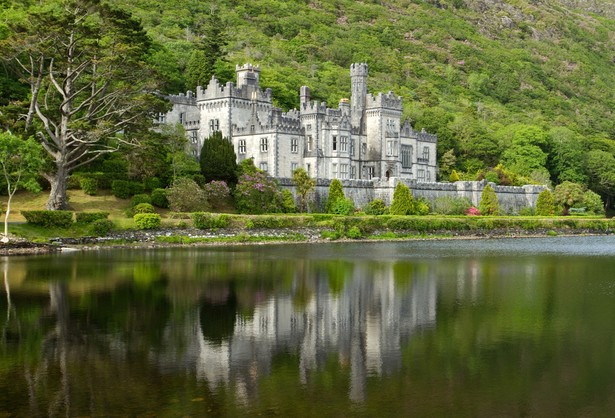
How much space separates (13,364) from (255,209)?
1731 inches

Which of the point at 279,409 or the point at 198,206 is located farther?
the point at 198,206

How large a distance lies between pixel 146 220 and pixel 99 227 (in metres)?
3.15

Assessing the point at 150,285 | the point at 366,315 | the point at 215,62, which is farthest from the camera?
the point at 215,62

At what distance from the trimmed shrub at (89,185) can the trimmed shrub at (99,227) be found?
7839mm

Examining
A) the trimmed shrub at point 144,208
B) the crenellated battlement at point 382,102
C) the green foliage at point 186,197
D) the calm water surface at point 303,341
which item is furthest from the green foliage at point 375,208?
the calm water surface at point 303,341

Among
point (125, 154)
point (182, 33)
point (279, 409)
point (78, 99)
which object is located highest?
point (182, 33)

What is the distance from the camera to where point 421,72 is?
155000mm

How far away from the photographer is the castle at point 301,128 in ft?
237

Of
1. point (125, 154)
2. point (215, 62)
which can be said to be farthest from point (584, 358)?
point (215, 62)

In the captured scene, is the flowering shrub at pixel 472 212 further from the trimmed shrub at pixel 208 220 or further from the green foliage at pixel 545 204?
the trimmed shrub at pixel 208 220

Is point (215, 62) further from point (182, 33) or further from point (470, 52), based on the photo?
point (470, 52)

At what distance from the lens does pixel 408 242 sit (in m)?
59.3

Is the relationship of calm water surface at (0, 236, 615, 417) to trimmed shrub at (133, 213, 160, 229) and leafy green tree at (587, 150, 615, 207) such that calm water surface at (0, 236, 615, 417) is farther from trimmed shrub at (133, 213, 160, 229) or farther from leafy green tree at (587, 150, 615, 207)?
leafy green tree at (587, 150, 615, 207)

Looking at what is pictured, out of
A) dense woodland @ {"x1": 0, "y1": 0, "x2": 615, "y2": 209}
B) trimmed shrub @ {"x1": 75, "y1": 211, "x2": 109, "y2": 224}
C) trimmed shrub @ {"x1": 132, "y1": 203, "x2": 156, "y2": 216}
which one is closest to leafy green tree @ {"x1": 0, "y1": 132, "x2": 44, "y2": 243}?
trimmed shrub @ {"x1": 75, "y1": 211, "x2": 109, "y2": 224}
